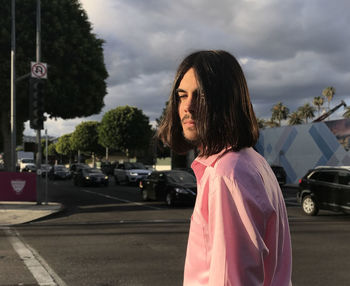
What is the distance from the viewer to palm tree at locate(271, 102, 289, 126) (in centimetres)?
8619

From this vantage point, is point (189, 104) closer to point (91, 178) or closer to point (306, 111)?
point (91, 178)

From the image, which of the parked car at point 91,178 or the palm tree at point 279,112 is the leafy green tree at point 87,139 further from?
the parked car at point 91,178

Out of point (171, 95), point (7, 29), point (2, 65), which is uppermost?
point (7, 29)

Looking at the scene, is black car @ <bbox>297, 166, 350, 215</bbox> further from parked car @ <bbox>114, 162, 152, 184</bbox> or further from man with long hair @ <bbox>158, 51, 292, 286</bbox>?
parked car @ <bbox>114, 162, 152, 184</bbox>

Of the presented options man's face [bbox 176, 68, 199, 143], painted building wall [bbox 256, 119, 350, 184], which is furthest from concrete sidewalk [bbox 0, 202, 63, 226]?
painted building wall [bbox 256, 119, 350, 184]

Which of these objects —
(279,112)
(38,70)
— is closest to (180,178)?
(38,70)

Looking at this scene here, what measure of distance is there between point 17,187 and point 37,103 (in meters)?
3.51

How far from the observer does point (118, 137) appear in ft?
192

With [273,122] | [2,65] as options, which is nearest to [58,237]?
[2,65]

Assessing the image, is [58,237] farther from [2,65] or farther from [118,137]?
[118,137]

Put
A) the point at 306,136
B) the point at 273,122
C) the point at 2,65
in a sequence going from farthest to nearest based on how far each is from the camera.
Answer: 1. the point at 273,122
2. the point at 306,136
3. the point at 2,65

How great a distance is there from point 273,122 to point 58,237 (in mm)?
81106

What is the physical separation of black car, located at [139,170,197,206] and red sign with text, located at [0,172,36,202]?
4.65m

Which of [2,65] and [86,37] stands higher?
[86,37]
